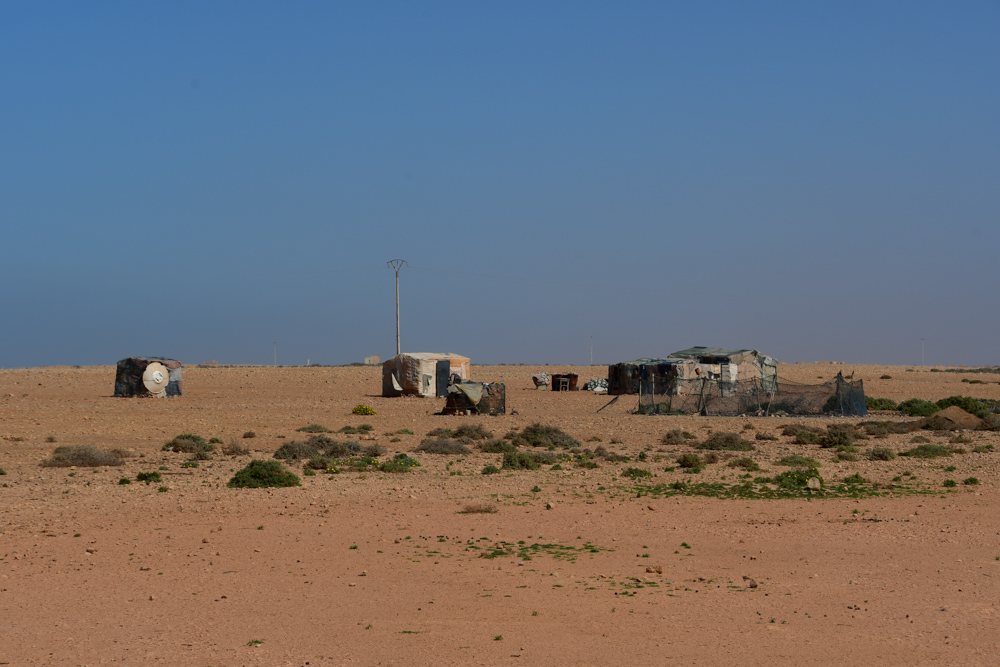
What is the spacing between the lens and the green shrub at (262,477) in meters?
17.3

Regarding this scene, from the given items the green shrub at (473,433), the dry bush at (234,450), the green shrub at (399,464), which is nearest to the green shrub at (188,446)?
the dry bush at (234,450)

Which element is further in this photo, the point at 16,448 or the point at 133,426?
the point at 133,426

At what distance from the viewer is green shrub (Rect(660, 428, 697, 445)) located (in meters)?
26.2

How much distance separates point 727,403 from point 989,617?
26168 millimetres

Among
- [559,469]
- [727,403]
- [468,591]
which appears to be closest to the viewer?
[468,591]

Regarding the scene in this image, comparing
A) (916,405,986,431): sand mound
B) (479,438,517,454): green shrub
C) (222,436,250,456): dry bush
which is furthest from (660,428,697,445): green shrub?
(222,436,250,456): dry bush

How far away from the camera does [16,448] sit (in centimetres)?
2339

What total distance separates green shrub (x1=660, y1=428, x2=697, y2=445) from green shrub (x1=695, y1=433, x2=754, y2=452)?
2.81 ft

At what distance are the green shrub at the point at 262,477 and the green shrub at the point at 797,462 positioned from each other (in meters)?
10.5

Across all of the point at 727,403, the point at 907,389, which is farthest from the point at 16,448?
the point at 907,389

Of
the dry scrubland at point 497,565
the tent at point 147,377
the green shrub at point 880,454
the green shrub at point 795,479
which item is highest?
the tent at point 147,377

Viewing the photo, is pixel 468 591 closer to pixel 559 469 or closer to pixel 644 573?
pixel 644 573

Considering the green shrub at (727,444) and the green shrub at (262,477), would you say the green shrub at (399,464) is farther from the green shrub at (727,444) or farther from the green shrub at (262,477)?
the green shrub at (727,444)

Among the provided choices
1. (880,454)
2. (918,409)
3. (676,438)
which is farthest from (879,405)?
(880,454)
